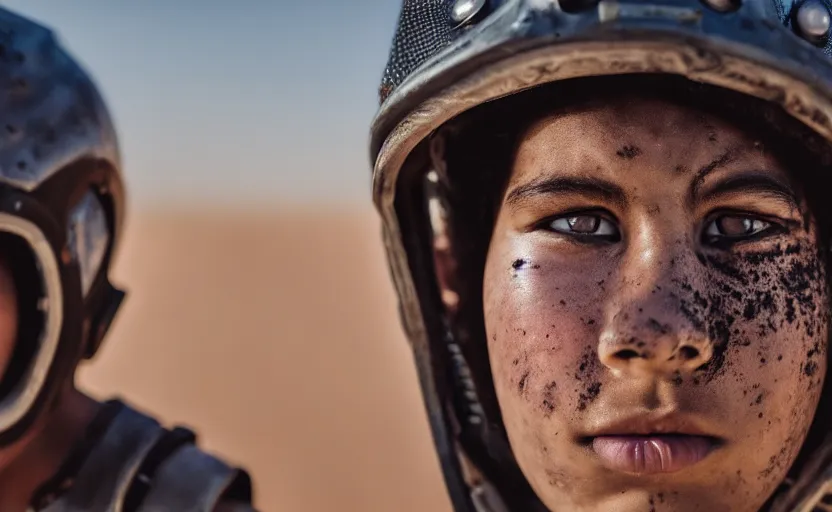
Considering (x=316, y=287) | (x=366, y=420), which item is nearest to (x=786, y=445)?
(x=366, y=420)

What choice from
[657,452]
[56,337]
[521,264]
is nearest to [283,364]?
[56,337]

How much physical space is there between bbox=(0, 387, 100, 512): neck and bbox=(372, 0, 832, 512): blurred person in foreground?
105 centimetres

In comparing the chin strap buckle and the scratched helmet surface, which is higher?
the scratched helmet surface

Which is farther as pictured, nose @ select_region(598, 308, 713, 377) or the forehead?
the forehead

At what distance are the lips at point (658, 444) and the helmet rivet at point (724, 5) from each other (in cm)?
66

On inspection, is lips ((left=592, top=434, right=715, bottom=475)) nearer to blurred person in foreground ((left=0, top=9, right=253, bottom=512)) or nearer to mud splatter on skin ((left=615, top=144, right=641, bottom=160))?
mud splatter on skin ((left=615, top=144, right=641, bottom=160))

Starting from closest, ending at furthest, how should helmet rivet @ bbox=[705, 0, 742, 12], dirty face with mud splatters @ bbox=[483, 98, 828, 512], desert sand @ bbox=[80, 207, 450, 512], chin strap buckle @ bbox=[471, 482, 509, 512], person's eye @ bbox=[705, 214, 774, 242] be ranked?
helmet rivet @ bbox=[705, 0, 742, 12]
dirty face with mud splatters @ bbox=[483, 98, 828, 512]
person's eye @ bbox=[705, 214, 774, 242]
chin strap buckle @ bbox=[471, 482, 509, 512]
desert sand @ bbox=[80, 207, 450, 512]

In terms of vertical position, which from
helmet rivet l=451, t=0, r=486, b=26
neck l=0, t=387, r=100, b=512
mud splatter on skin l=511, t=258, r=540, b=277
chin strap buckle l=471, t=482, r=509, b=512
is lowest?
neck l=0, t=387, r=100, b=512

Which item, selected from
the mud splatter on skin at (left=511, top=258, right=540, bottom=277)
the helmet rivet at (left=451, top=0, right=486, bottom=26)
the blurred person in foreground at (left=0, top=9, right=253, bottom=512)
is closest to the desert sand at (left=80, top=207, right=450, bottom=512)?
the blurred person in foreground at (left=0, top=9, right=253, bottom=512)

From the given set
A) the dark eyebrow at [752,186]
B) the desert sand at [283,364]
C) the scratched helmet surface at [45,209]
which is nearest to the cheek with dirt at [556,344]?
the dark eyebrow at [752,186]

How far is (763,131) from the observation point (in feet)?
6.13

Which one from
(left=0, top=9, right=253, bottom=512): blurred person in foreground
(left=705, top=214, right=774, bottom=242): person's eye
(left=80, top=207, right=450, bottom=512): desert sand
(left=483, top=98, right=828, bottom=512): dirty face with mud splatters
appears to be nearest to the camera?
(left=483, top=98, right=828, bottom=512): dirty face with mud splatters

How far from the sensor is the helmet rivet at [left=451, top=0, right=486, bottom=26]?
1.80 metres

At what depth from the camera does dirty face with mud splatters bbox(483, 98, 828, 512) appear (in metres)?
1.73
